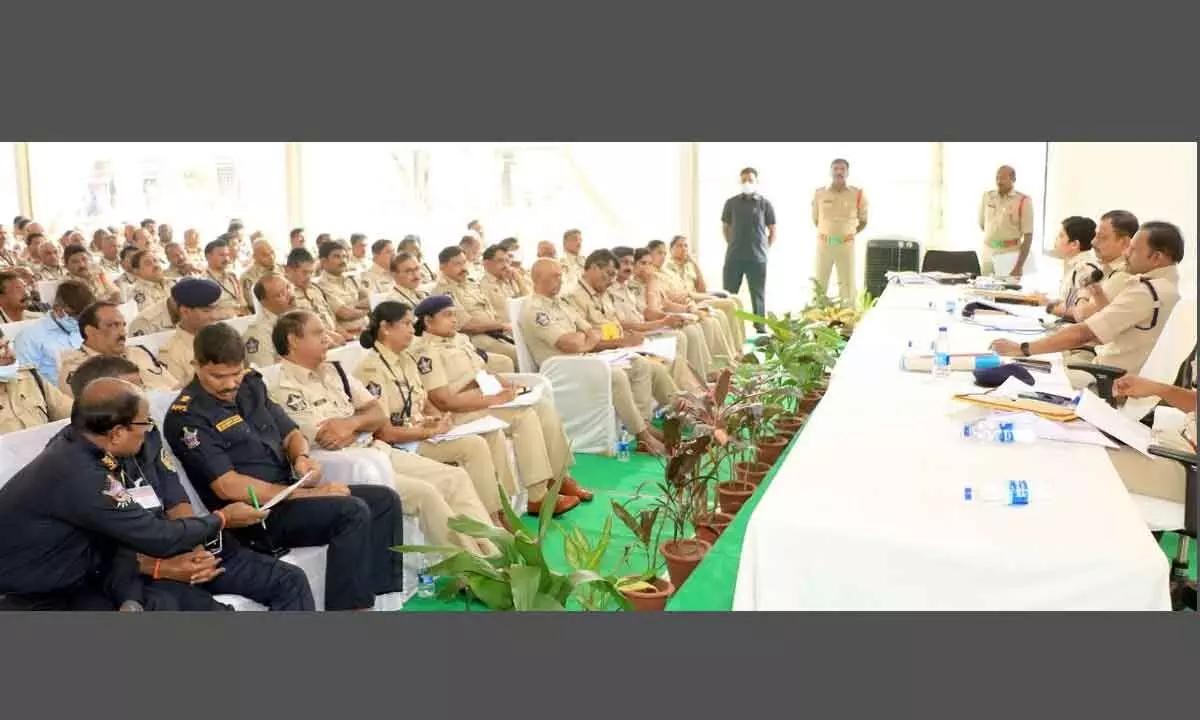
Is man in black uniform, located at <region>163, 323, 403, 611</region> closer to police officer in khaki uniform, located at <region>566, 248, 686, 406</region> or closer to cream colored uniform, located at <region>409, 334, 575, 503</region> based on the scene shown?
cream colored uniform, located at <region>409, 334, 575, 503</region>

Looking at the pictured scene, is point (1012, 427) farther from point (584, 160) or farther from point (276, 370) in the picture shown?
point (584, 160)

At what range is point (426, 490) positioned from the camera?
123 inches

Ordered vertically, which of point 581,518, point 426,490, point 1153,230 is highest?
point 1153,230

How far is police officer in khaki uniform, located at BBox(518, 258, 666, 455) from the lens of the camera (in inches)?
191

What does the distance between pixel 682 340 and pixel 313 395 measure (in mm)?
3135

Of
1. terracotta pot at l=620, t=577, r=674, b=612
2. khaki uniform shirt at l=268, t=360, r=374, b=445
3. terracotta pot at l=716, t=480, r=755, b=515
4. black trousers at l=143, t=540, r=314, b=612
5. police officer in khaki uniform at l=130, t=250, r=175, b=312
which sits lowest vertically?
terracotta pot at l=716, t=480, r=755, b=515

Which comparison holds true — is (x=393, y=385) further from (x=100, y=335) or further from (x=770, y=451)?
(x=770, y=451)

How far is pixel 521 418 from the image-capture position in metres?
3.96

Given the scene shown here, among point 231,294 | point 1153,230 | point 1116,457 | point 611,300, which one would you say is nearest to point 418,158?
point 231,294

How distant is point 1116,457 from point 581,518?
1948 millimetres

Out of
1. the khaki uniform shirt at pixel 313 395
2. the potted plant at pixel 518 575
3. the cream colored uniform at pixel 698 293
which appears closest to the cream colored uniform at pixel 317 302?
the khaki uniform shirt at pixel 313 395

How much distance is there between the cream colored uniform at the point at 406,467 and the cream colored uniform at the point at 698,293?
13.6 feet

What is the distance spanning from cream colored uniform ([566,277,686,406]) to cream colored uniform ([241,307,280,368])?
1.53 metres

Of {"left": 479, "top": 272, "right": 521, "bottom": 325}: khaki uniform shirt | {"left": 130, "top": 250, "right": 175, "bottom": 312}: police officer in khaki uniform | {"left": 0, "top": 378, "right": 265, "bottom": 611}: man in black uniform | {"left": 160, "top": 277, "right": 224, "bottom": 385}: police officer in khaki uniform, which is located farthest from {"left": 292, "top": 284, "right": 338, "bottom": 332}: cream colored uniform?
{"left": 0, "top": 378, "right": 265, "bottom": 611}: man in black uniform
